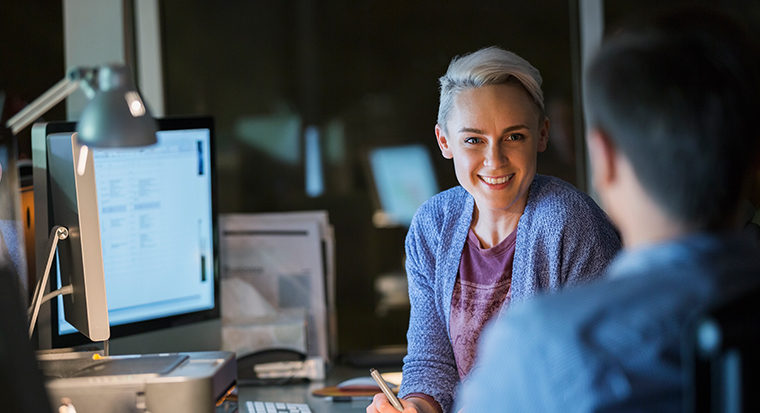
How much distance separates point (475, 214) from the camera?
1463 mm

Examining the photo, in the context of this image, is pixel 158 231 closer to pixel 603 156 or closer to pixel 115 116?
pixel 115 116

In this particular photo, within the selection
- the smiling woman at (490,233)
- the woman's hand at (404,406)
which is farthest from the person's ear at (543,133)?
the woman's hand at (404,406)

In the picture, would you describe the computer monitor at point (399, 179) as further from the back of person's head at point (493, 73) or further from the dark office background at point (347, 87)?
the back of person's head at point (493, 73)

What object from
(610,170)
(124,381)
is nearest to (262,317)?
(124,381)

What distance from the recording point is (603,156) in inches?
26.3

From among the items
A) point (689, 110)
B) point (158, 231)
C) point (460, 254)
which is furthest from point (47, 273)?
point (689, 110)

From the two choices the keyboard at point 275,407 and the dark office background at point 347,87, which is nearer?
the keyboard at point 275,407

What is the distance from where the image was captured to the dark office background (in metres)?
2.42

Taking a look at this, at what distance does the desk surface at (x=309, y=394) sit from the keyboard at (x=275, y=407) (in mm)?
15

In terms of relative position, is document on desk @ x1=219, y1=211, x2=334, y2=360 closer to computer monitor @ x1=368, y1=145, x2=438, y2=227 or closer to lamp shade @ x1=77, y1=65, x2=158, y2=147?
computer monitor @ x1=368, y1=145, x2=438, y2=227

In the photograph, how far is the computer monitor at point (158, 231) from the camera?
1322 millimetres

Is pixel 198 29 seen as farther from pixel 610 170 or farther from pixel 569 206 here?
pixel 610 170

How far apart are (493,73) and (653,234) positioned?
28.5 inches

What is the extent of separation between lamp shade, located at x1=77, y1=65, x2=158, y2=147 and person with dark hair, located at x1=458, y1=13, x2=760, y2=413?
592 millimetres
